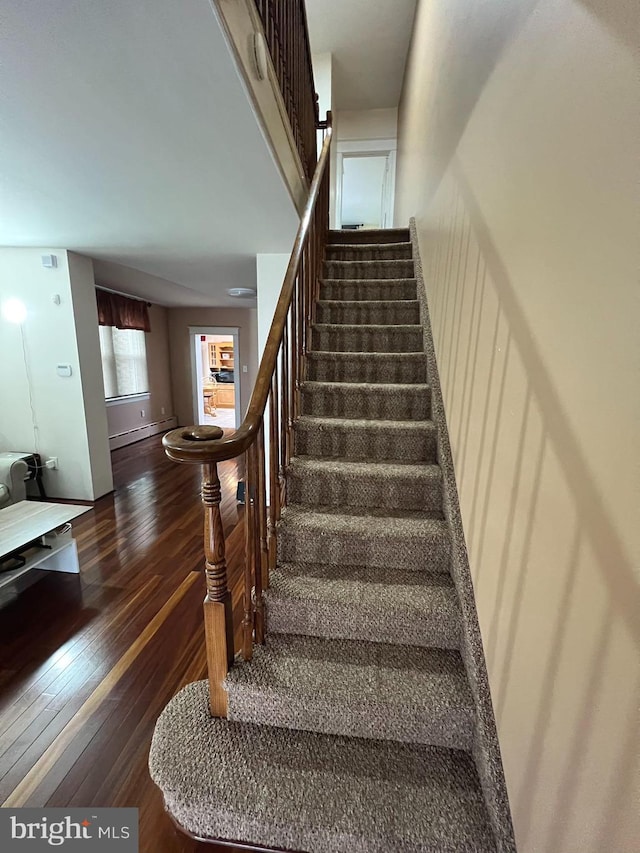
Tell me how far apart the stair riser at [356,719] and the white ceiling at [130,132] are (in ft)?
6.38

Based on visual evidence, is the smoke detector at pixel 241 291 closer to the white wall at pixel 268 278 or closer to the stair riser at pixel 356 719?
the white wall at pixel 268 278

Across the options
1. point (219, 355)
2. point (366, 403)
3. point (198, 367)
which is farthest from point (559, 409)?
point (219, 355)

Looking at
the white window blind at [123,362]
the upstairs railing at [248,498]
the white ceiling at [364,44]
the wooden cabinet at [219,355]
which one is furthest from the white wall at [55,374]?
the wooden cabinet at [219,355]

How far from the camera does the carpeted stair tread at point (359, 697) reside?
43.1 inches

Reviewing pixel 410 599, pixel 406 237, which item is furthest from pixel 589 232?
pixel 406 237

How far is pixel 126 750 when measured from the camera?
4.25ft

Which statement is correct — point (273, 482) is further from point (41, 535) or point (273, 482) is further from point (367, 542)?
point (41, 535)

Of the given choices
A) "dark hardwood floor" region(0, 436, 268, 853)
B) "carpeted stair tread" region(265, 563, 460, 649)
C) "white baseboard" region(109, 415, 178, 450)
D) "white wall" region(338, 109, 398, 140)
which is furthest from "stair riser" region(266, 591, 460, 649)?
"white wall" region(338, 109, 398, 140)

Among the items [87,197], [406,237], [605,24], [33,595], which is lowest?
[33,595]

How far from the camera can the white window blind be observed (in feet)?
17.8

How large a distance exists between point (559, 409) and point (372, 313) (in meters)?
2.03

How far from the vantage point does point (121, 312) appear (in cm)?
535

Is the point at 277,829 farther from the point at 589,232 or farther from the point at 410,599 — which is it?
A: the point at 589,232

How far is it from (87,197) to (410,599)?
2619mm
